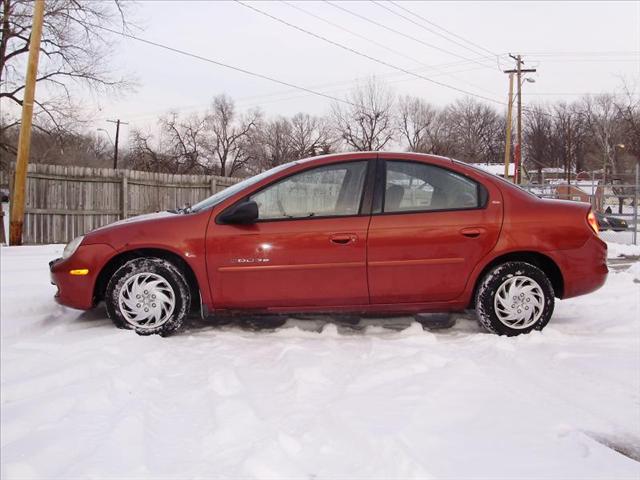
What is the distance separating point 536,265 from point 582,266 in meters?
0.33

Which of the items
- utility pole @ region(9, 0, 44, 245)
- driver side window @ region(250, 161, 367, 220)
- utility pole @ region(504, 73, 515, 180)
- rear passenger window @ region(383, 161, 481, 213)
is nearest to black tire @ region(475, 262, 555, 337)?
rear passenger window @ region(383, 161, 481, 213)

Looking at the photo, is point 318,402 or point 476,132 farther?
point 476,132

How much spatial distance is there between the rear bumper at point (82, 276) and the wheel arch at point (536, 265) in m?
2.85

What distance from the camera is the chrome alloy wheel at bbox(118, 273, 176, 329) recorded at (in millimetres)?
3869

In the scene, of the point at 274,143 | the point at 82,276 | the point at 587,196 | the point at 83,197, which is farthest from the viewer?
the point at 274,143

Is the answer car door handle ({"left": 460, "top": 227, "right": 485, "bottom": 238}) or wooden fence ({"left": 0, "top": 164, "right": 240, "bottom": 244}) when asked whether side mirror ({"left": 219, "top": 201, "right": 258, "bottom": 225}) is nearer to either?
car door handle ({"left": 460, "top": 227, "right": 485, "bottom": 238})

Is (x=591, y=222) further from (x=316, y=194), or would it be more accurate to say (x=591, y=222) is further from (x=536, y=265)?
(x=316, y=194)

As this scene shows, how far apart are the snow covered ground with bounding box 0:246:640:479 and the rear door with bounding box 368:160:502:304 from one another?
1.25 ft

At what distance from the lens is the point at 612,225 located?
602 inches

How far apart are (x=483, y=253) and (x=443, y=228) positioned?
1.19 feet

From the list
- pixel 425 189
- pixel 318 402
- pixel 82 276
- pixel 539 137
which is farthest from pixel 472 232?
pixel 539 137

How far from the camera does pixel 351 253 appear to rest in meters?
3.83

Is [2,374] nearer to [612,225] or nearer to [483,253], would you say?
[483,253]

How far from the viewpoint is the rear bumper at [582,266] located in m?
3.94
